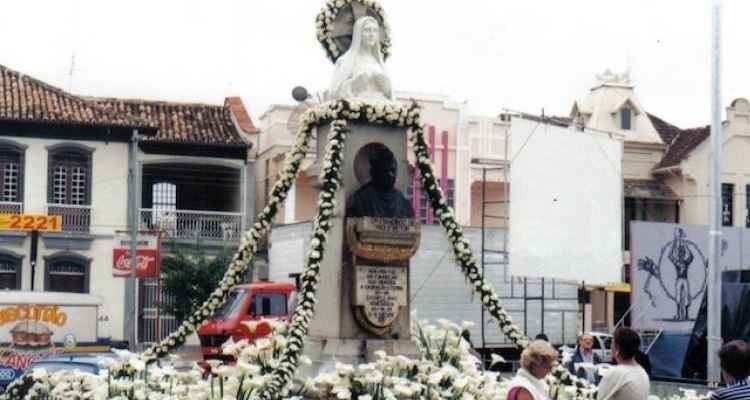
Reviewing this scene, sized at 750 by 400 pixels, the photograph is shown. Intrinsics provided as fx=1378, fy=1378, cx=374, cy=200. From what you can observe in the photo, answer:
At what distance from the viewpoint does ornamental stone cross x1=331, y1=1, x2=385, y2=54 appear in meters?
15.1

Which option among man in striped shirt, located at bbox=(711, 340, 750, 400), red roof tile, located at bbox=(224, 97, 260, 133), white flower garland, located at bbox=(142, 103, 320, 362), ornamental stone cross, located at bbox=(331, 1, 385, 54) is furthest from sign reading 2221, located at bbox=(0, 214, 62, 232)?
man in striped shirt, located at bbox=(711, 340, 750, 400)

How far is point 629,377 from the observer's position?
9.35m

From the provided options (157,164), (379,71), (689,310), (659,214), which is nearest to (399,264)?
(379,71)

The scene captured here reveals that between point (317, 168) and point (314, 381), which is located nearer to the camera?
point (314, 381)

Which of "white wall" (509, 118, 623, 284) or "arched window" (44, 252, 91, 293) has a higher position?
"white wall" (509, 118, 623, 284)

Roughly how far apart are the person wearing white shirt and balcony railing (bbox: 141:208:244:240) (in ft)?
110

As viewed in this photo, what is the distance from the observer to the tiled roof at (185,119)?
141 ft

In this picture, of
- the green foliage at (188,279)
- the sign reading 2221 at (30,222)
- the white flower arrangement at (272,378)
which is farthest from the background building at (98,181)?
the white flower arrangement at (272,378)

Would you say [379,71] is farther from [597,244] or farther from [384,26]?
[597,244]

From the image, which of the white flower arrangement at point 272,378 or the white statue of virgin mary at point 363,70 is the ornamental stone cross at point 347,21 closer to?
the white statue of virgin mary at point 363,70

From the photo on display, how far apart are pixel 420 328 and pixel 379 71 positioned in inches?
110

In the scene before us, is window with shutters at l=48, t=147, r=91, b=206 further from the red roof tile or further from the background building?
the red roof tile

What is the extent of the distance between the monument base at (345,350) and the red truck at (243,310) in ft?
44.6

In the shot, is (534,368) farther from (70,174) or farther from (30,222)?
(70,174)
